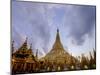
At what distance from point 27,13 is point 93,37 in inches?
33.6

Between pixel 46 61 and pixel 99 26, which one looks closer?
pixel 46 61

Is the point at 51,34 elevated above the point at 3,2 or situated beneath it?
situated beneath

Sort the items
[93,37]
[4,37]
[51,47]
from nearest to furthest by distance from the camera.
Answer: [4,37], [51,47], [93,37]

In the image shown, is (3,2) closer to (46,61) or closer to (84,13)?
(46,61)

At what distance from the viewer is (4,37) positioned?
2254 mm

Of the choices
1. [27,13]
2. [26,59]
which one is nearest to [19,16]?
[27,13]

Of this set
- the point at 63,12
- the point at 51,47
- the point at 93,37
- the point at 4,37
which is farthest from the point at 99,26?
the point at 4,37

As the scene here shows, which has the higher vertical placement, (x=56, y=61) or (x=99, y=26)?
(x=99, y=26)

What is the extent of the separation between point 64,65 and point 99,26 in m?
0.66

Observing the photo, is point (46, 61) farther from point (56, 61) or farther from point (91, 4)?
point (91, 4)

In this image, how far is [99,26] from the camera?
2613 mm

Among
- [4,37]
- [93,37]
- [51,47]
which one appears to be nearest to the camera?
[4,37]

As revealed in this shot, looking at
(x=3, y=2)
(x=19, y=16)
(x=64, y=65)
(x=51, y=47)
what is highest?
(x=3, y=2)

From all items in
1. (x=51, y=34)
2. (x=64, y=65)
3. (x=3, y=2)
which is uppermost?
(x=3, y=2)
